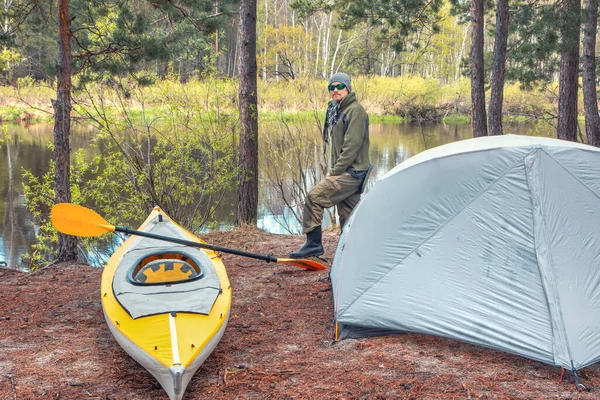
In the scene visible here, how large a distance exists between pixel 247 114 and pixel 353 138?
3709mm

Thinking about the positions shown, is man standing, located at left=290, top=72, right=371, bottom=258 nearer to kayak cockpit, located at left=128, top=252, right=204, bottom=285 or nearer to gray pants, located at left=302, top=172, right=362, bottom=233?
gray pants, located at left=302, top=172, right=362, bottom=233

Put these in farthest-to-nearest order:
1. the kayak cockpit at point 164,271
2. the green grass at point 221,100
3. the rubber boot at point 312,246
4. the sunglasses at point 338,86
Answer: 1. the green grass at point 221,100
2. the rubber boot at point 312,246
3. the sunglasses at point 338,86
4. the kayak cockpit at point 164,271

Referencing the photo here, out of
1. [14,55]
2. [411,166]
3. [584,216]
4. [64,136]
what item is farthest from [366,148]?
[14,55]

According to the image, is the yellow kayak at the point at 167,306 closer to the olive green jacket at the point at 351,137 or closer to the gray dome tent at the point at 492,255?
the gray dome tent at the point at 492,255

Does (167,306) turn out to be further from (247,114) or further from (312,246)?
(247,114)

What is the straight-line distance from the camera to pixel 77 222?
5.00 m

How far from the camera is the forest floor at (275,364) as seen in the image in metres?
3.23

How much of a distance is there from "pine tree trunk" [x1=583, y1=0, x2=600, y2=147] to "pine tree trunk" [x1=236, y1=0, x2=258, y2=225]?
5051 millimetres

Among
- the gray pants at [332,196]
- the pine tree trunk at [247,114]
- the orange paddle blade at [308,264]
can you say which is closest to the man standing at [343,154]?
the gray pants at [332,196]

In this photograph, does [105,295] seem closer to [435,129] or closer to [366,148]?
[366,148]

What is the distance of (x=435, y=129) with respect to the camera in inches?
968

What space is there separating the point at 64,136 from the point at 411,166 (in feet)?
12.6

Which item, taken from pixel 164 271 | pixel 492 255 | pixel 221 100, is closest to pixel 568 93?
pixel 221 100

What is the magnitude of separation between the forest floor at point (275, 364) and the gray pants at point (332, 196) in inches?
31.9
